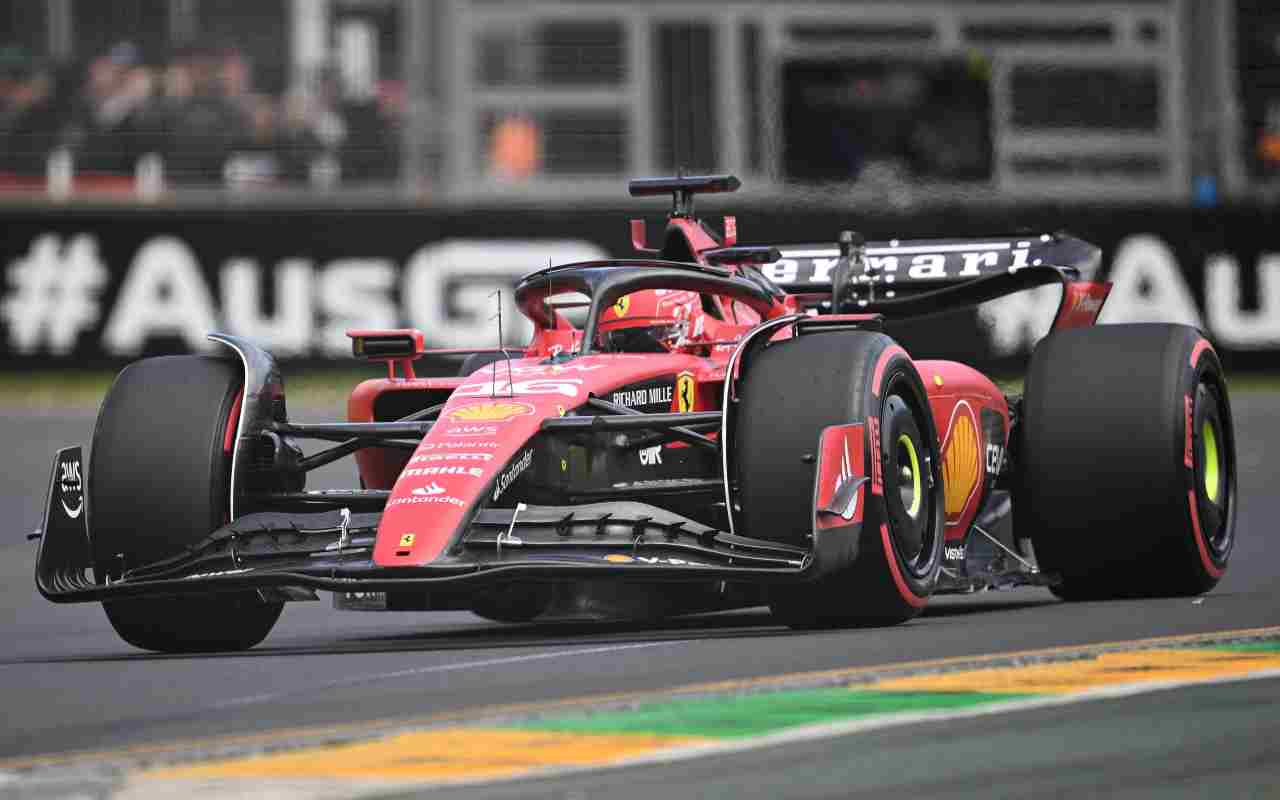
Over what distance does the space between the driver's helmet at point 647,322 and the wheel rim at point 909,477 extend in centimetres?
119

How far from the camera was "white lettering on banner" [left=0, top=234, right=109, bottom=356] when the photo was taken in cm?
2267

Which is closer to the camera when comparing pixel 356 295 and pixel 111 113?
pixel 356 295

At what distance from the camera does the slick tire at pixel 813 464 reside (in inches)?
321

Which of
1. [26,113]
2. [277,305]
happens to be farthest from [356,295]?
[26,113]

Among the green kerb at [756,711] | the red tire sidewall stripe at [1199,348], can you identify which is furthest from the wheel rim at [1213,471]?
the green kerb at [756,711]

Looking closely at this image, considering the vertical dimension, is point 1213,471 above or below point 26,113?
below

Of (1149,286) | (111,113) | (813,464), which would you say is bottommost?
(813,464)

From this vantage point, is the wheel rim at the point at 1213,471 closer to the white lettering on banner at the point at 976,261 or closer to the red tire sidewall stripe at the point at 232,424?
the white lettering on banner at the point at 976,261

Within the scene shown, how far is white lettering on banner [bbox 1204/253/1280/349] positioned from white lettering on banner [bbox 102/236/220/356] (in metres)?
9.42

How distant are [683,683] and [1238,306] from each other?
17.6 meters

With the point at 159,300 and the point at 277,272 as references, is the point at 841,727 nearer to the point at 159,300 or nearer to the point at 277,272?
the point at 277,272

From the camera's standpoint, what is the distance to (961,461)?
9812 millimetres

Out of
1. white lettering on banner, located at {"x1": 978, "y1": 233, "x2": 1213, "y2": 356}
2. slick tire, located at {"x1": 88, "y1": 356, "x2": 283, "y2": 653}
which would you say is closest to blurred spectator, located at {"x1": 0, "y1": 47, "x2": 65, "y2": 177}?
white lettering on banner, located at {"x1": 978, "y1": 233, "x2": 1213, "y2": 356}

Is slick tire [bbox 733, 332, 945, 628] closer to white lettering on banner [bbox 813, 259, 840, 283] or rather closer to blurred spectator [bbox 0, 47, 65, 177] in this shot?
white lettering on banner [bbox 813, 259, 840, 283]
